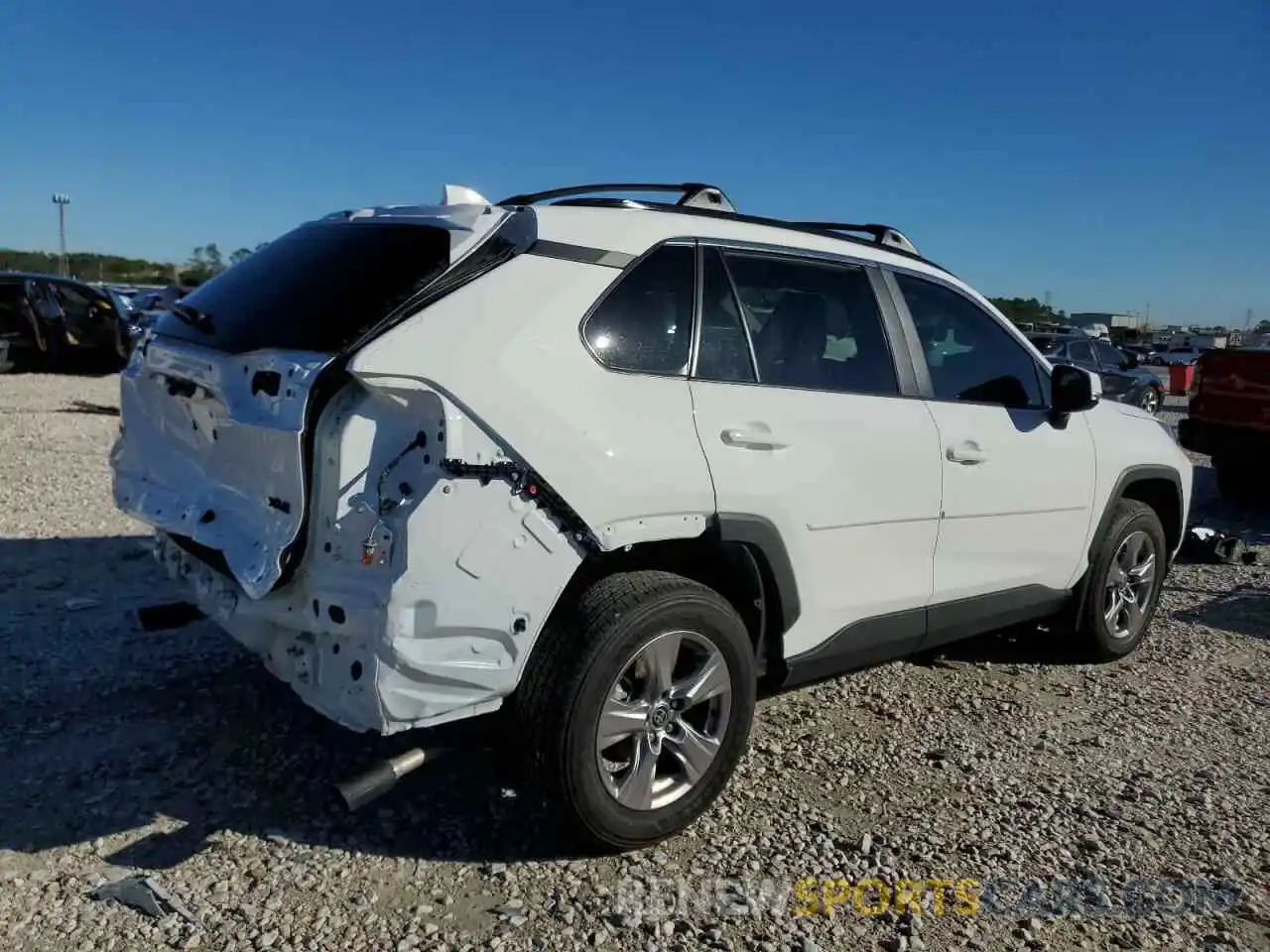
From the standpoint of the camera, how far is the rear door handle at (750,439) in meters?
3.16

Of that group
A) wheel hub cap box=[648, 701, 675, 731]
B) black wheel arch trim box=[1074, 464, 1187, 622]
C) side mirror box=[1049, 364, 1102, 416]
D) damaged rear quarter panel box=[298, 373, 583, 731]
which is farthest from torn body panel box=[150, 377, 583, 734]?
black wheel arch trim box=[1074, 464, 1187, 622]

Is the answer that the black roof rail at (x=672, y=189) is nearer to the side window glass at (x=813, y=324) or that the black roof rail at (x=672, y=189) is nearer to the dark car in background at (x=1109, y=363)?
the side window glass at (x=813, y=324)

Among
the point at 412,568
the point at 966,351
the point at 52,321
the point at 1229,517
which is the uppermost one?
the point at 966,351

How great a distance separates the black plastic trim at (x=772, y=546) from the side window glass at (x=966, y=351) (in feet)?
3.70

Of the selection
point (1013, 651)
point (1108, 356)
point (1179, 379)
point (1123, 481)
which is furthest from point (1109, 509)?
point (1179, 379)

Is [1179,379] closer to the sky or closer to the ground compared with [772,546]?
closer to the sky

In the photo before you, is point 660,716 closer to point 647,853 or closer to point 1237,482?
point 647,853

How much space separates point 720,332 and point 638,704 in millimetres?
1228

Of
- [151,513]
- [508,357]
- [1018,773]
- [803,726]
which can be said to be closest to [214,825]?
[151,513]

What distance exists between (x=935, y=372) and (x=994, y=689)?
1645 millimetres

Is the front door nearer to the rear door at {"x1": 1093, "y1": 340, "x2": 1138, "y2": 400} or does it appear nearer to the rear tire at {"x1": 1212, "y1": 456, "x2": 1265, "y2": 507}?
the rear tire at {"x1": 1212, "y1": 456, "x2": 1265, "y2": 507}

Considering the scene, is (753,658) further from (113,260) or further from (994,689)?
(113,260)

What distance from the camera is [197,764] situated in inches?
140

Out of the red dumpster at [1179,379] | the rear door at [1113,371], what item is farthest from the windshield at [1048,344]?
the red dumpster at [1179,379]
